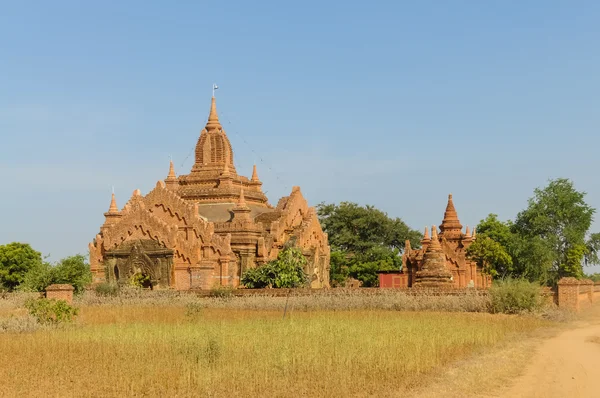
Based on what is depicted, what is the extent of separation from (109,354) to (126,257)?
23808 mm

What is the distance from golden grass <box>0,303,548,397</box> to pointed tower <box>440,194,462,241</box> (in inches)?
983

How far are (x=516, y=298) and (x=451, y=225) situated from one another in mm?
23724

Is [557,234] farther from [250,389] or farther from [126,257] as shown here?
[250,389]

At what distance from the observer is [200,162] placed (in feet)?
149

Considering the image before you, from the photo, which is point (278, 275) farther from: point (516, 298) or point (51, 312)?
point (51, 312)

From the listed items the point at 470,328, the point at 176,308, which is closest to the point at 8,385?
the point at 470,328

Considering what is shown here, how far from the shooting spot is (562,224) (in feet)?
135

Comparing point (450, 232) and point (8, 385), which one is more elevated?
point (450, 232)

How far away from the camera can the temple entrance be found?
37.3 m

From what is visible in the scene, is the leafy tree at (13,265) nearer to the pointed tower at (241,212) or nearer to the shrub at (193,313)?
the pointed tower at (241,212)

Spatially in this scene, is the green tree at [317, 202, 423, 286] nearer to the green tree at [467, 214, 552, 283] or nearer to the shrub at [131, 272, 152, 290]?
the green tree at [467, 214, 552, 283]

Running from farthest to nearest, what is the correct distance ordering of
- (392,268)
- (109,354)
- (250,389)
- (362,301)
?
(392,268) → (362,301) → (109,354) → (250,389)

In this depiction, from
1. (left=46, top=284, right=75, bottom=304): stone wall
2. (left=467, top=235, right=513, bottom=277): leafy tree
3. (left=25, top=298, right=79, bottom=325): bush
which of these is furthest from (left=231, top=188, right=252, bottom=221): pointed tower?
(left=25, top=298, right=79, bottom=325): bush

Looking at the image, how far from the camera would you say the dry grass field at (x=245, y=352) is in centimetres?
1223
